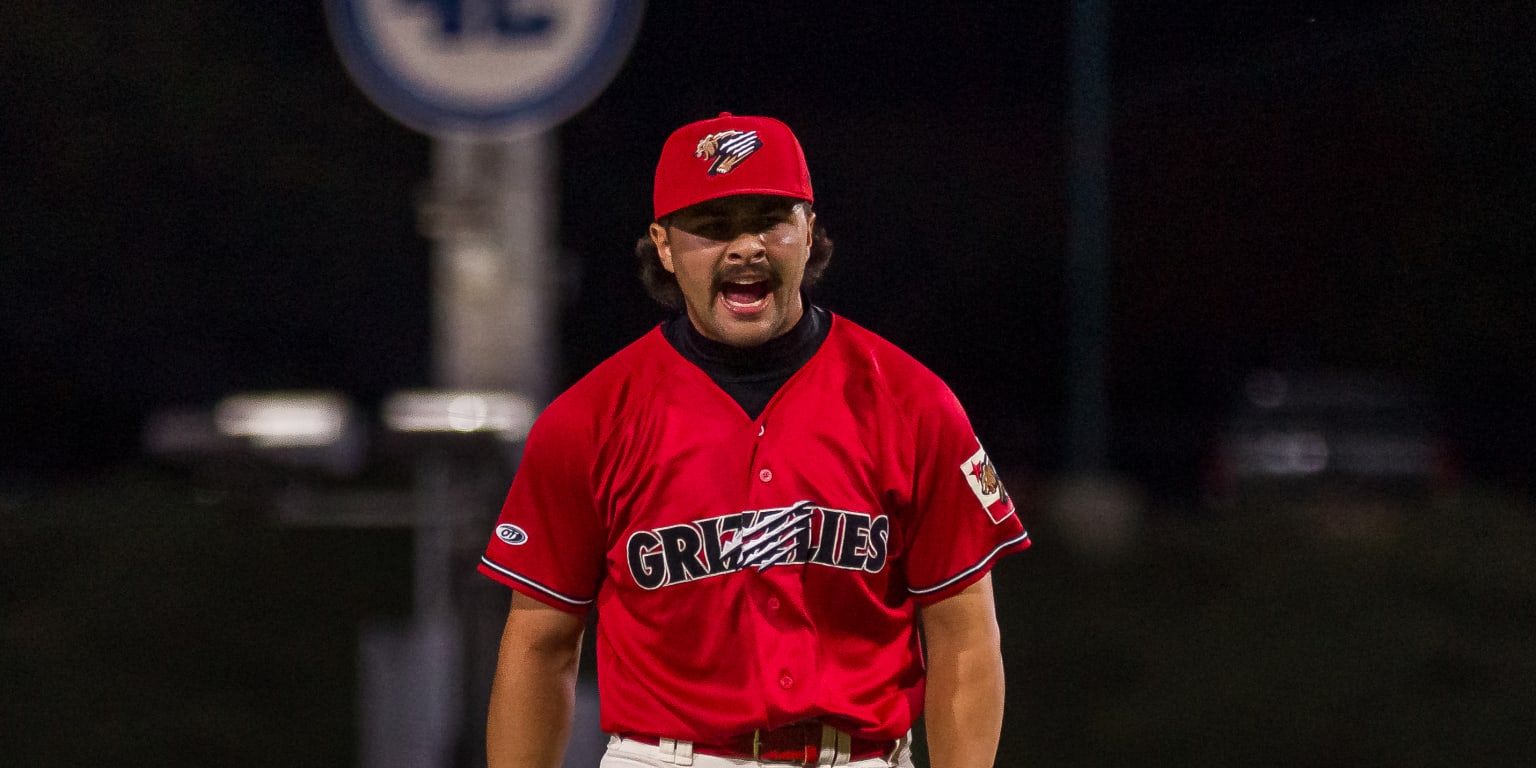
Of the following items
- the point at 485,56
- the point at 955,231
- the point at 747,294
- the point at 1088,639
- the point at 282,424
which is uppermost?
the point at 955,231

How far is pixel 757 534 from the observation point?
2.95 metres

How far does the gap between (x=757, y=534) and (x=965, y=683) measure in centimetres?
45

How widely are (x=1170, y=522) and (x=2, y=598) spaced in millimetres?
10775

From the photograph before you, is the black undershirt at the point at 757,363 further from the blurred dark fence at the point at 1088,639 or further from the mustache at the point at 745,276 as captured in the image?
the blurred dark fence at the point at 1088,639

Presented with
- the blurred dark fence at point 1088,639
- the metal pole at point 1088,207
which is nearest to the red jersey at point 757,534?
the blurred dark fence at point 1088,639

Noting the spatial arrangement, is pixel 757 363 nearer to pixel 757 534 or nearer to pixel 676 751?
pixel 757 534

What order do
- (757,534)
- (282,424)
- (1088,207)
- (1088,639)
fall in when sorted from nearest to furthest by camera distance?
Answer: 1. (757,534)
2. (282,424)
3. (1088,639)
4. (1088,207)

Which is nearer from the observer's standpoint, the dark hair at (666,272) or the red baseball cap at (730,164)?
the red baseball cap at (730,164)

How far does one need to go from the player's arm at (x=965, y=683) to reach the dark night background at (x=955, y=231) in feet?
42.2

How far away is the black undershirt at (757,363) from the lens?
3.08 m

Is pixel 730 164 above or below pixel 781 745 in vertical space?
above

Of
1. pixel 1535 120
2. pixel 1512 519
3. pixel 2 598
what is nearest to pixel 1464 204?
pixel 1535 120

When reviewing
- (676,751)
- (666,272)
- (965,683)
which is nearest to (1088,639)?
(666,272)

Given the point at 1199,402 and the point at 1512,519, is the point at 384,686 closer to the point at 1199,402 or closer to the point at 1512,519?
the point at 1512,519
